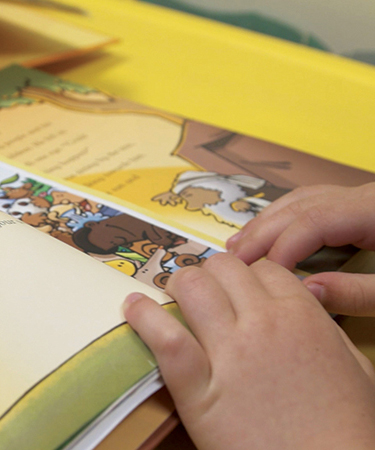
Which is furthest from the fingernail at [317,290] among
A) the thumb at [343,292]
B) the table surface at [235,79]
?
the table surface at [235,79]

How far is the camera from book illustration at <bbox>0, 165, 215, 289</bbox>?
42cm

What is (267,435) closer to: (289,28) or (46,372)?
(46,372)

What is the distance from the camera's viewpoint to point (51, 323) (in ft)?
1.02

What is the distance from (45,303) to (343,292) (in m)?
0.21

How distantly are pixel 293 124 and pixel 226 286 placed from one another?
0.38 meters

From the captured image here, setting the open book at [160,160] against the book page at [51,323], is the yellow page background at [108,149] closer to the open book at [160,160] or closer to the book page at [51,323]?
the open book at [160,160]

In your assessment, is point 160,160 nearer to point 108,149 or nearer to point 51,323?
point 108,149

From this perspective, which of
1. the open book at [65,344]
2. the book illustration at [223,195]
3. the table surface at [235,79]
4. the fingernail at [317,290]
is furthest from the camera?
the table surface at [235,79]

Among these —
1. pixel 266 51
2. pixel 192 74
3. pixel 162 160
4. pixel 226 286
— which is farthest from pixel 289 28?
pixel 226 286

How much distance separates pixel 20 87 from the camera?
2.22ft

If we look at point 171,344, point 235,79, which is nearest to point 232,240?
point 171,344

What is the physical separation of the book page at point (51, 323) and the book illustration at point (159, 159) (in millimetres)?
139

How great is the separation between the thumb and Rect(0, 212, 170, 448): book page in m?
0.12

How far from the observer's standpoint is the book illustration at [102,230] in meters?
0.42
